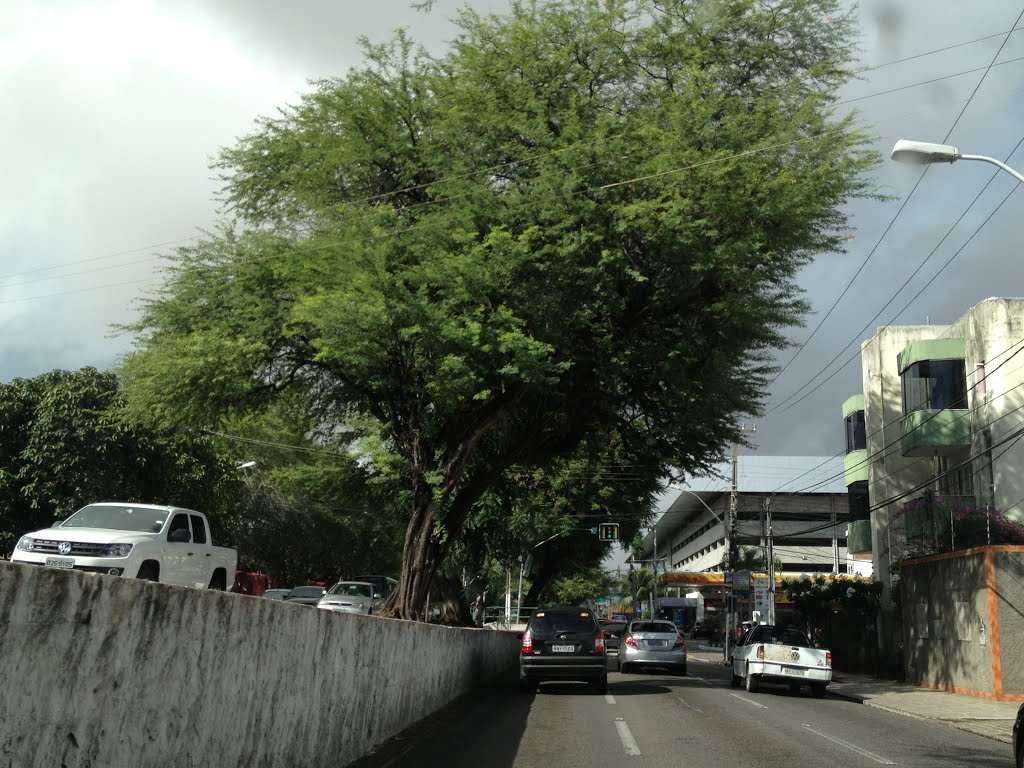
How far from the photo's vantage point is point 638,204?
1972cm

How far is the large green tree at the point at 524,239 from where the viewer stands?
20.1 meters

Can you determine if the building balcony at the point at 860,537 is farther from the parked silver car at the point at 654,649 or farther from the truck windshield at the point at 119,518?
the truck windshield at the point at 119,518

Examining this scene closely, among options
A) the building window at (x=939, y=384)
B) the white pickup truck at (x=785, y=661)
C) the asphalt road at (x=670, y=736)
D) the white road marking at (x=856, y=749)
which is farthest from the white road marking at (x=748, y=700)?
the building window at (x=939, y=384)

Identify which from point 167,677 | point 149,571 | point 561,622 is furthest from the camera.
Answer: point 561,622

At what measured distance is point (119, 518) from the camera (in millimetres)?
15570

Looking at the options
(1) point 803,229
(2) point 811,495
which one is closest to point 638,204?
(1) point 803,229

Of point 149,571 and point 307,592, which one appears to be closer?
point 149,571

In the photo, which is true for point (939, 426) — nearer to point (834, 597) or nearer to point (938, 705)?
point (834, 597)

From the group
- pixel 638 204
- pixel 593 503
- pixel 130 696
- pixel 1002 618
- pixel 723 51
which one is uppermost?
pixel 723 51

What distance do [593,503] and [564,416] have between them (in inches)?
629

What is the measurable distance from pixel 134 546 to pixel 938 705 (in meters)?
15.3

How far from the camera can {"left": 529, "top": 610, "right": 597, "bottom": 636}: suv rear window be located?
66.2 feet

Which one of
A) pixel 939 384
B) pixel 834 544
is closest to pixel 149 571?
pixel 939 384

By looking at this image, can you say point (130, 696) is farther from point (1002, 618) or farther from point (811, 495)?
point (811, 495)
